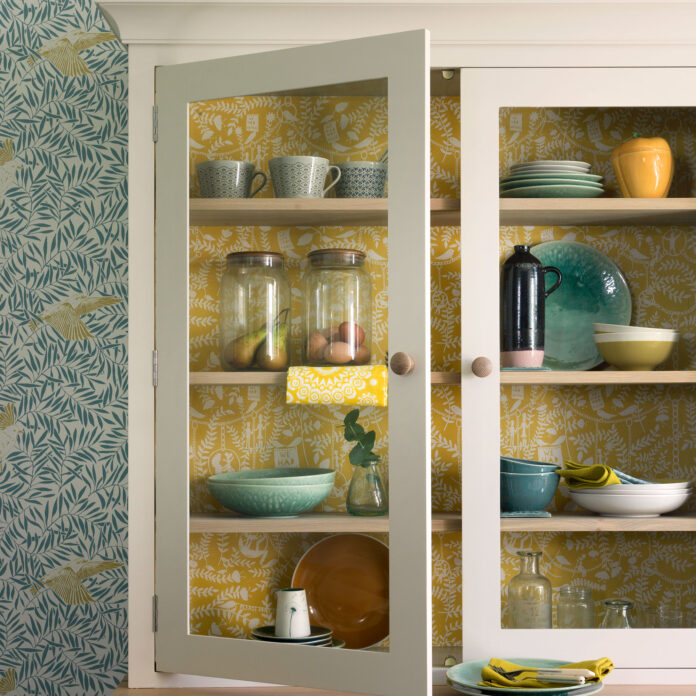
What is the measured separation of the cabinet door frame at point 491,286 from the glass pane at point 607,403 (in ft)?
0.44

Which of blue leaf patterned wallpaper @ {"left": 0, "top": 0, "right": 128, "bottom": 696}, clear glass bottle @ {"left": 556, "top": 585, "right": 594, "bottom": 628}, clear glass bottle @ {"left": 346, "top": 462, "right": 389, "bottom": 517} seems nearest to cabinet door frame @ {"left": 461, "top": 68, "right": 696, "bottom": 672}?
clear glass bottle @ {"left": 556, "top": 585, "right": 594, "bottom": 628}

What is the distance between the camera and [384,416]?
5.40 feet

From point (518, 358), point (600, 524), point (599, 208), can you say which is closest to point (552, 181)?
point (599, 208)

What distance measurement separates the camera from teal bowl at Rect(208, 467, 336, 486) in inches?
68.6

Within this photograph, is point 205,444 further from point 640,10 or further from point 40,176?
point 640,10

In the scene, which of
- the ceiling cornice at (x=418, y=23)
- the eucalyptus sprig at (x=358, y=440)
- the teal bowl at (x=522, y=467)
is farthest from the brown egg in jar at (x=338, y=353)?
the ceiling cornice at (x=418, y=23)

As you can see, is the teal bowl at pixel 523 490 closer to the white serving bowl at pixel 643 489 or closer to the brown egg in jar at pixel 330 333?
the white serving bowl at pixel 643 489

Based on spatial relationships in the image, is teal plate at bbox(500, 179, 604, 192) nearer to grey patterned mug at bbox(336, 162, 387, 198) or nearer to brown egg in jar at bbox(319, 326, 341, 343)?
grey patterned mug at bbox(336, 162, 387, 198)

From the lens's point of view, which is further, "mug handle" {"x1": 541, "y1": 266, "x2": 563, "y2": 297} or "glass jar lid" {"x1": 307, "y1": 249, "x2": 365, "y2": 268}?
"mug handle" {"x1": 541, "y1": 266, "x2": 563, "y2": 297}

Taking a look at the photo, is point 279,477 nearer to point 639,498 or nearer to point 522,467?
point 522,467

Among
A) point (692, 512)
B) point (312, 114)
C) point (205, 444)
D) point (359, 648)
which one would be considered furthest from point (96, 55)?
point (692, 512)

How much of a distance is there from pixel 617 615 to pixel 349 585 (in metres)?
0.59

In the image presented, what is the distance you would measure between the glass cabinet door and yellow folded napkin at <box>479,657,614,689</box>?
15 cm

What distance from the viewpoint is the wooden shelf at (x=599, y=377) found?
1.80 meters
